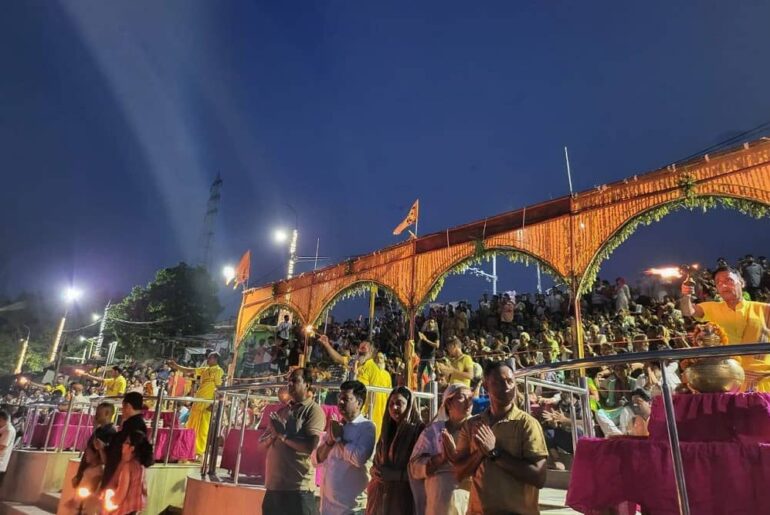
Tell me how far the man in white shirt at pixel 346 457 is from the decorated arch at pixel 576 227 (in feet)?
17.4

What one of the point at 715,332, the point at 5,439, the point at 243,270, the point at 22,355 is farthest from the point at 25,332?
the point at 715,332

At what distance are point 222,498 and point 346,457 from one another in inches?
85.4

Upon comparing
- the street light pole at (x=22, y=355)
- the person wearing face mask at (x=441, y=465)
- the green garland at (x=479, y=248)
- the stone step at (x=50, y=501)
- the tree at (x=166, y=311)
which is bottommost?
the stone step at (x=50, y=501)

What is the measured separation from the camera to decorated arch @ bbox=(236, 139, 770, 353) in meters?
6.54

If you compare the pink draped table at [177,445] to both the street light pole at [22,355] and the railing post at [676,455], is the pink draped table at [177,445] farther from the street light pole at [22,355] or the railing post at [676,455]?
the street light pole at [22,355]

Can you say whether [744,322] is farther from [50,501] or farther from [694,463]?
[50,501]

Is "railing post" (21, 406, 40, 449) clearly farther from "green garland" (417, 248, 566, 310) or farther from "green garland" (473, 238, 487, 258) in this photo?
"green garland" (473, 238, 487, 258)

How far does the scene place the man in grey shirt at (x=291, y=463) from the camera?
386 centimetres

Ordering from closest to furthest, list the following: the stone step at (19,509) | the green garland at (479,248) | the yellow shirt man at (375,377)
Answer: the yellow shirt man at (375,377), the stone step at (19,509), the green garland at (479,248)

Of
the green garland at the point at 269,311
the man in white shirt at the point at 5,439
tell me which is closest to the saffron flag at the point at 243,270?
the green garland at the point at 269,311

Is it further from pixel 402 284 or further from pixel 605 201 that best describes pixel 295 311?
pixel 605 201

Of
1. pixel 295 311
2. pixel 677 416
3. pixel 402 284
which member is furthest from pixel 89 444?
pixel 295 311

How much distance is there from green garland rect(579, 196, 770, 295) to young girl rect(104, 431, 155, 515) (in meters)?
6.62

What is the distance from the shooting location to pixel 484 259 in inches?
370
